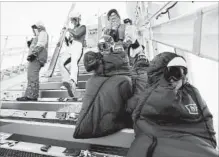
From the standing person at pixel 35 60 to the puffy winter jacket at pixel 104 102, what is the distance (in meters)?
1.38

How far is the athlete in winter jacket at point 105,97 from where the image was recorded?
4.62 ft

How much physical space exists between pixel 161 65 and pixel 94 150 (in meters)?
0.91

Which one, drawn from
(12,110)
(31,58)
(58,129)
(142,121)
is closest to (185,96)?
(142,121)

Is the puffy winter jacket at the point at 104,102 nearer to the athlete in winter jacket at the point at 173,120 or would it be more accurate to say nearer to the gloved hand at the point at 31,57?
the athlete in winter jacket at the point at 173,120

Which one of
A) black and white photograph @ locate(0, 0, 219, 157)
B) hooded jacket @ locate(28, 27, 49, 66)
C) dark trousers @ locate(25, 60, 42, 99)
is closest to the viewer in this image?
black and white photograph @ locate(0, 0, 219, 157)

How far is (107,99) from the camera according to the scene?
147cm

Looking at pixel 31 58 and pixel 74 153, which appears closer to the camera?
pixel 74 153

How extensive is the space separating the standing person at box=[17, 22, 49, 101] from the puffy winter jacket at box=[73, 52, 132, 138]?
1384 millimetres

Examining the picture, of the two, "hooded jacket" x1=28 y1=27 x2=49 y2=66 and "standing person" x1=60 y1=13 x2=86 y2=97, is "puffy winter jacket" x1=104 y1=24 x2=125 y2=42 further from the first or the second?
"hooded jacket" x1=28 y1=27 x2=49 y2=66

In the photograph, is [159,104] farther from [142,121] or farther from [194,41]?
→ [194,41]

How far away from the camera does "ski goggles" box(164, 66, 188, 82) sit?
3.60ft

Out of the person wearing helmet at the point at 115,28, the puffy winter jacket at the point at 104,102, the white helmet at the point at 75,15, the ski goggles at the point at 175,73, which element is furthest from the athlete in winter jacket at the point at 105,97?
the white helmet at the point at 75,15

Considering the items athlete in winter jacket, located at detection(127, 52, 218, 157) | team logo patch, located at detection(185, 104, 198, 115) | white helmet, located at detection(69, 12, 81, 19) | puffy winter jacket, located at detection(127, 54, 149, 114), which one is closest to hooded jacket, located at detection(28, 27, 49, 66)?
white helmet, located at detection(69, 12, 81, 19)

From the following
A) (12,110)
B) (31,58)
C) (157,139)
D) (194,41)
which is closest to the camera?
(194,41)
